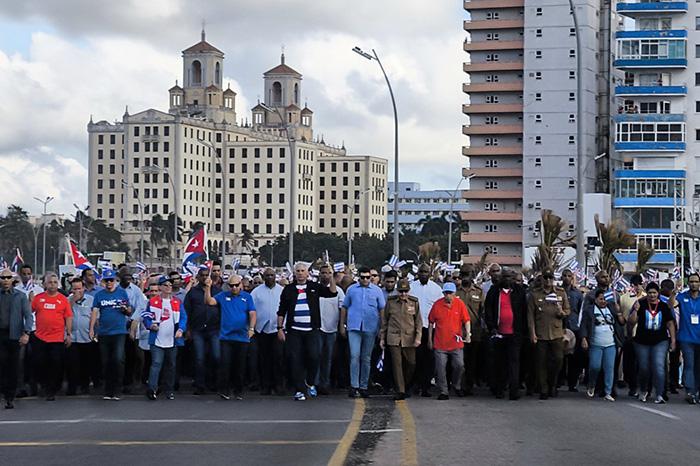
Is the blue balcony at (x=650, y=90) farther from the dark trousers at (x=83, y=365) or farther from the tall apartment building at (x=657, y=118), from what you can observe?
the dark trousers at (x=83, y=365)

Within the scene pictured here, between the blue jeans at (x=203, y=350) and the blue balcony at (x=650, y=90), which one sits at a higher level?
the blue balcony at (x=650, y=90)

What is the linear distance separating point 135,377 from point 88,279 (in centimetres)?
210

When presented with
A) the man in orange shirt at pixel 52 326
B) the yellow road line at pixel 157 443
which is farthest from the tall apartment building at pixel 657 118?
the yellow road line at pixel 157 443

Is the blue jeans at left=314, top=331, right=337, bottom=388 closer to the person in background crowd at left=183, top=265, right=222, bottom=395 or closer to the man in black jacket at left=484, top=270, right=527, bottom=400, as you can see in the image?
the person in background crowd at left=183, top=265, right=222, bottom=395

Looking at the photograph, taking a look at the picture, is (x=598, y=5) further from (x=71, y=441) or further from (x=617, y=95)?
(x=71, y=441)

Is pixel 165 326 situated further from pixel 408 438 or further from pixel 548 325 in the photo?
pixel 408 438

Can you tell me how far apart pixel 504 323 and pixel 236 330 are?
389 centimetres

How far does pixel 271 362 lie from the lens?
68.0ft

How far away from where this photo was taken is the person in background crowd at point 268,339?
20656 mm

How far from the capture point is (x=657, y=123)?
108 meters

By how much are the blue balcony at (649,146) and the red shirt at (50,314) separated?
92.7 metres

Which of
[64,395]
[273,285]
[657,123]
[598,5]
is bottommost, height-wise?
[64,395]

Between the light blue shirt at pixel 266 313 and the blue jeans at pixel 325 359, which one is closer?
the blue jeans at pixel 325 359

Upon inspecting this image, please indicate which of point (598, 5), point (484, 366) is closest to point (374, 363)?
point (484, 366)
